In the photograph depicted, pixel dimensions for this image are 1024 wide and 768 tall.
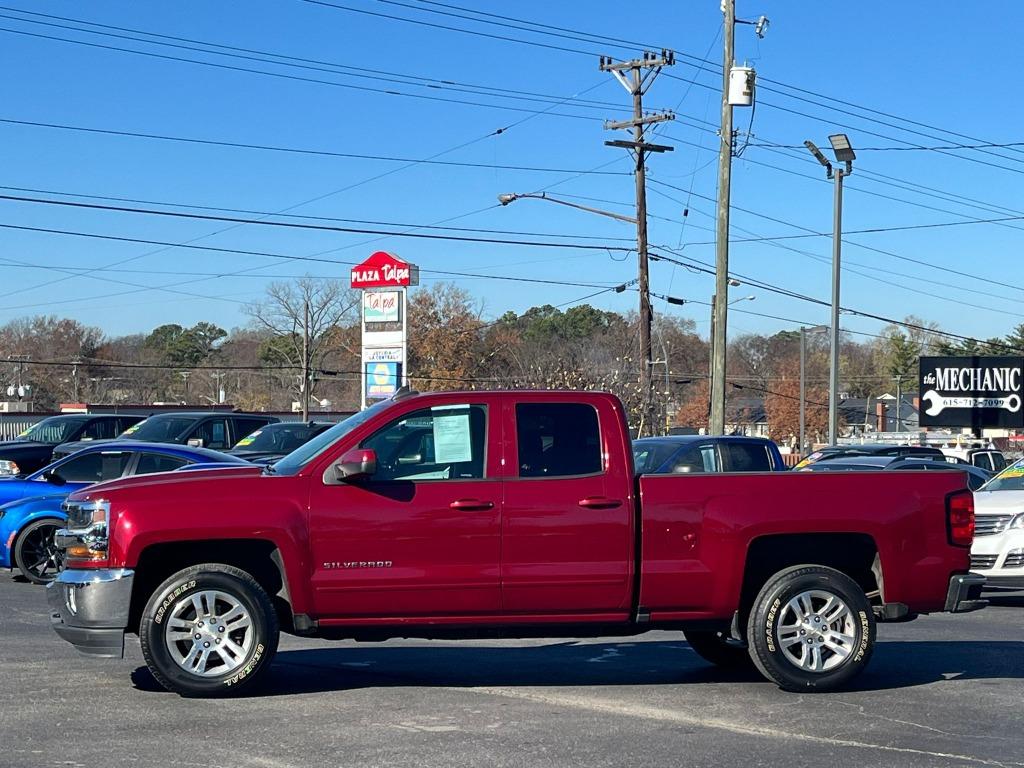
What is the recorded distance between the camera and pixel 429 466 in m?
8.27

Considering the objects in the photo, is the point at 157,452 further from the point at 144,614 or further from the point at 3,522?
the point at 144,614

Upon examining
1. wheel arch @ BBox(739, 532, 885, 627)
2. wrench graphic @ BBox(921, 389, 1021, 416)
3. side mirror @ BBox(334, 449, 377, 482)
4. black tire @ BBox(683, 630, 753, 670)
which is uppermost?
wrench graphic @ BBox(921, 389, 1021, 416)

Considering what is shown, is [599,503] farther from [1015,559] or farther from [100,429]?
[100,429]

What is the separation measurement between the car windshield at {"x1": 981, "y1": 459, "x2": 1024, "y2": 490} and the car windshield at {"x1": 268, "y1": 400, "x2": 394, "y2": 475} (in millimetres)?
9504

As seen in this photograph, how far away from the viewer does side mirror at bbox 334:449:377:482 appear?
7.86m

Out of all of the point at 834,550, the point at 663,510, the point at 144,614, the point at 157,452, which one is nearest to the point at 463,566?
the point at 663,510

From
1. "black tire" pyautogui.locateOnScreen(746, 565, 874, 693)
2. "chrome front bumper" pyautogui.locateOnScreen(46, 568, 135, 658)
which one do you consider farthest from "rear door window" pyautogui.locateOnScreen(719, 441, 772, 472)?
"chrome front bumper" pyautogui.locateOnScreen(46, 568, 135, 658)

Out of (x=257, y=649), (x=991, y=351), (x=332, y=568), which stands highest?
(x=991, y=351)

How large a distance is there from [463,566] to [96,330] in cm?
9827

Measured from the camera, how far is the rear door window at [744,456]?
16641mm

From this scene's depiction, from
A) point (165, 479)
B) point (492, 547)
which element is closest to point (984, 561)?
point (492, 547)

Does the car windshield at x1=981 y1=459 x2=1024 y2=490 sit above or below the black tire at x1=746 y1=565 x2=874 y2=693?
above

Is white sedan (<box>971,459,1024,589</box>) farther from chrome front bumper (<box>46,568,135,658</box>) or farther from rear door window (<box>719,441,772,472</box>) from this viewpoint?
chrome front bumper (<box>46,568,135,658</box>)

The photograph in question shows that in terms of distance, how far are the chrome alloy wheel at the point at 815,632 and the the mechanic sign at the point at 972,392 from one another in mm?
39846
